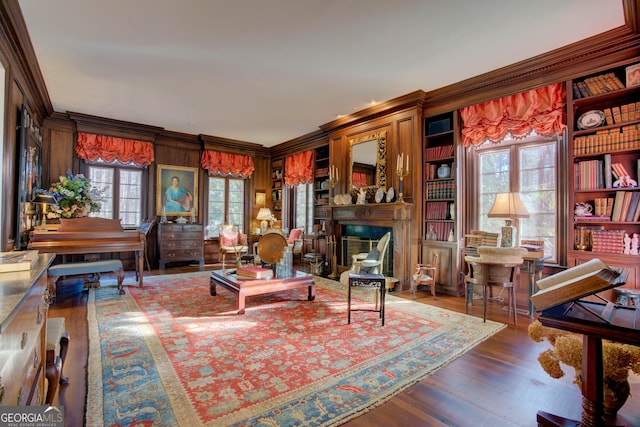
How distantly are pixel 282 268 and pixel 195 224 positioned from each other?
3737 millimetres

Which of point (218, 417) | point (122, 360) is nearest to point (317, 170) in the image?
point (122, 360)

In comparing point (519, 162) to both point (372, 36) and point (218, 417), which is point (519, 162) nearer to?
point (372, 36)

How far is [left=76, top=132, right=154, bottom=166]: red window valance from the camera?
6.19 metres

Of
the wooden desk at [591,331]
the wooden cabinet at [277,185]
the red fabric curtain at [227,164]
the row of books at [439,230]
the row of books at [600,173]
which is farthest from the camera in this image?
the wooden cabinet at [277,185]

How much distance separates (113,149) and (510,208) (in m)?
7.15

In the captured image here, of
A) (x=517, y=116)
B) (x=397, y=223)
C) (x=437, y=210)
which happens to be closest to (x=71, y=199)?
(x=397, y=223)

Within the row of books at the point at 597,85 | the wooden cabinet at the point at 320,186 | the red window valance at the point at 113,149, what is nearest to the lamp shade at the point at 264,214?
the wooden cabinet at the point at 320,186

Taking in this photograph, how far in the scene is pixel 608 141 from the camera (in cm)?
335

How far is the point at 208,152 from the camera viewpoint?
7.66 metres

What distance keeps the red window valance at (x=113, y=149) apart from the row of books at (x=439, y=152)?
18.8 ft

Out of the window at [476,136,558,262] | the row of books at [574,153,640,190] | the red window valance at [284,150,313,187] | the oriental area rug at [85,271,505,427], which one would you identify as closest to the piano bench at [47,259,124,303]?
the oriental area rug at [85,271,505,427]

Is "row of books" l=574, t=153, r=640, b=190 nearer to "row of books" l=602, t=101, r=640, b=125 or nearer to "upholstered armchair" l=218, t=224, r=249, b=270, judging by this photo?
"row of books" l=602, t=101, r=640, b=125

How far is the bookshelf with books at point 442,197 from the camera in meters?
4.65

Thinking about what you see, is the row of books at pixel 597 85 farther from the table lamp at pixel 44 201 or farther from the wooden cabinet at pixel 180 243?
the wooden cabinet at pixel 180 243
